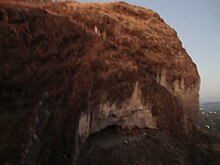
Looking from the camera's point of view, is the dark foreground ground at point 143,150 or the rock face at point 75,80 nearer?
the rock face at point 75,80

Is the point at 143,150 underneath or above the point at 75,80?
underneath

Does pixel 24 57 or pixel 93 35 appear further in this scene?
pixel 93 35

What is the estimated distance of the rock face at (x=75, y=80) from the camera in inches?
539

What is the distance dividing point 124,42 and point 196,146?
7.66 meters

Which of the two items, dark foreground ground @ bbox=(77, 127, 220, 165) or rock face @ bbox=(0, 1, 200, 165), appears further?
dark foreground ground @ bbox=(77, 127, 220, 165)

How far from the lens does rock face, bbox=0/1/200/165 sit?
1370 centimetres

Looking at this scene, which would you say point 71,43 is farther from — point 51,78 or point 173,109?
point 173,109

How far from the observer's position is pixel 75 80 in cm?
1590

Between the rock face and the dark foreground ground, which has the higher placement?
the rock face

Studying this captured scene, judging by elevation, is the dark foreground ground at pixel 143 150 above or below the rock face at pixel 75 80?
below

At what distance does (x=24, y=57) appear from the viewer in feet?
48.0

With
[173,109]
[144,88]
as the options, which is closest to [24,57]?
[144,88]

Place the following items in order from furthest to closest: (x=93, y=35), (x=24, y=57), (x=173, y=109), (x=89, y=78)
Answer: (x=173, y=109)
(x=93, y=35)
(x=89, y=78)
(x=24, y=57)

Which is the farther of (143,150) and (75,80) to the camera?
(143,150)
